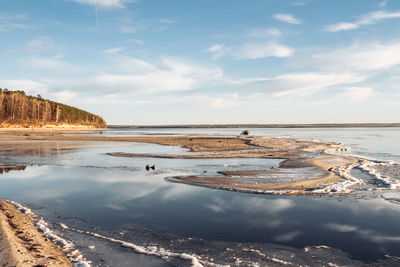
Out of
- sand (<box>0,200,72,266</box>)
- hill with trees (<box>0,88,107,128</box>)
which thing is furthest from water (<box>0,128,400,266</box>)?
hill with trees (<box>0,88,107,128</box>)

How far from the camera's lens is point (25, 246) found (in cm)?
640

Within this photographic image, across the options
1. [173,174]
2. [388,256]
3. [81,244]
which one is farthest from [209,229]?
[173,174]

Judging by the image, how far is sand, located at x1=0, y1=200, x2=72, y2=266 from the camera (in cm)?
560

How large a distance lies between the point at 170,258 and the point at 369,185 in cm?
1158

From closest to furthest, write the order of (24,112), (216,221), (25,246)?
(25,246)
(216,221)
(24,112)

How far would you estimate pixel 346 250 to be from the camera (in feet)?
21.4

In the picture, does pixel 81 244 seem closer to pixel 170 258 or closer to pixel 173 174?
pixel 170 258

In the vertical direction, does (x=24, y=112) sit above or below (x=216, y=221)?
above

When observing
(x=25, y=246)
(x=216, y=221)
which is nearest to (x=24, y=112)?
(x=25, y=246)

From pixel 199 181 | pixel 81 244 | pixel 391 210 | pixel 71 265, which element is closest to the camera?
pixel 71 265

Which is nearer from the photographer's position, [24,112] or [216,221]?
[216,221]

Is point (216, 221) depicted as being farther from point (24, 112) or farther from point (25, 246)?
point (24, 112)

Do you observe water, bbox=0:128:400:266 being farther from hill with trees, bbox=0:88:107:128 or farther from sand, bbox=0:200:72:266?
hill with trees, bbox=0:88:107:128

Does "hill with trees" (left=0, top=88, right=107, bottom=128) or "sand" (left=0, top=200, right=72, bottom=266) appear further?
"hill with trees" (left=0, top=88, right=107, bottom=128)
